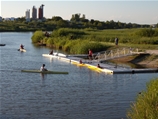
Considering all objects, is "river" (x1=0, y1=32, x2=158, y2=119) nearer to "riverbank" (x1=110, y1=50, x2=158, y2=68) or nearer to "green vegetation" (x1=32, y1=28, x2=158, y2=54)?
"riverbank" (x1=110, y1=50, x2=158, y2=68)

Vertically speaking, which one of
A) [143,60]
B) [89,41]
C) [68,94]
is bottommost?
[68,94]

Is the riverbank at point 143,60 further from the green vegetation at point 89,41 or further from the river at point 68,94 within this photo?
the river at point 68,94

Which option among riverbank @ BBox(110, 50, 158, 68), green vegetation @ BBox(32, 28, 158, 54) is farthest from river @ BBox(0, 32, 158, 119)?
green vegetation @ BBox(32, 28, 158, 54)

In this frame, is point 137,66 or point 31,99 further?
point 137,66

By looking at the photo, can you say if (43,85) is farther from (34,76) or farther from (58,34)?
(58,34)

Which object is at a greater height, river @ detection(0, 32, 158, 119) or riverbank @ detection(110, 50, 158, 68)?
riverbank @ detection(110, 50, 158, 68)

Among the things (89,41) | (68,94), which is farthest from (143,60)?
(68,94)

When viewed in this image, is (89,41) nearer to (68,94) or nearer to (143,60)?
(143,60)

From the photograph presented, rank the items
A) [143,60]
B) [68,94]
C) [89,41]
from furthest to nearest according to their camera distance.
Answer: [89,41] < [143,60] < [68,94]

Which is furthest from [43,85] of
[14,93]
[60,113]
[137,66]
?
[137,66]

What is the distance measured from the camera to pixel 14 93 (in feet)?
89.3

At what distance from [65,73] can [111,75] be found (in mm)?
4647

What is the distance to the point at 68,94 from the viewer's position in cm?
2719

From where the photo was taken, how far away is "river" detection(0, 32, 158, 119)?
22.2 metres
